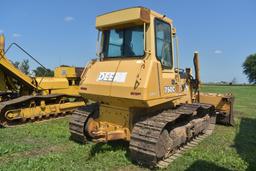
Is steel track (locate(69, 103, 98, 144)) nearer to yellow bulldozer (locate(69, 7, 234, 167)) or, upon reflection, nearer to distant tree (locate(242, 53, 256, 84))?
yellow bulldozer (locate(69, 7, 234, 167))

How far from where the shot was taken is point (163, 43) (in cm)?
712

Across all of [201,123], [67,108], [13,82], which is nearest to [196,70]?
[201,123]

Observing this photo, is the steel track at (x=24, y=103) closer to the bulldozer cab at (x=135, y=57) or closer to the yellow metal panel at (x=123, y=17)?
the bulldozer cab at (x=135, y=57)

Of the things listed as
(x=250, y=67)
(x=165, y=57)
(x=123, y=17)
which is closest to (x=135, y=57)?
(x=165, y=57)

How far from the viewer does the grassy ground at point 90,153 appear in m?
6.34

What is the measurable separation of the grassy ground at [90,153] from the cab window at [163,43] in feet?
7.41

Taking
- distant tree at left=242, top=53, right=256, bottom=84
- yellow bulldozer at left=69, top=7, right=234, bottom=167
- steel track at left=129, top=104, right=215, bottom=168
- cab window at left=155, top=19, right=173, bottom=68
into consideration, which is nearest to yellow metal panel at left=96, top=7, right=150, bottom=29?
yellow bulldozer at left=69, top=7, right=234, bottom=167

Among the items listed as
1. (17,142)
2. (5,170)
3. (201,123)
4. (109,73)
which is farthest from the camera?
(201,123)

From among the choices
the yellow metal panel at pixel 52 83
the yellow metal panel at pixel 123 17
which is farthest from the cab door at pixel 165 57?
the yellow metal panel at pixel 52 83

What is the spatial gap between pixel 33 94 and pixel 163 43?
21.2 feet

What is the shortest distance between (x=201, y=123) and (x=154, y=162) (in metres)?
3.19

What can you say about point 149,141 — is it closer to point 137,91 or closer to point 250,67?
point 137,91

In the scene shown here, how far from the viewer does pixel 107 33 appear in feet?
25.0

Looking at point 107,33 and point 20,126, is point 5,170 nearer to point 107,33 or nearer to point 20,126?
point 107,33
